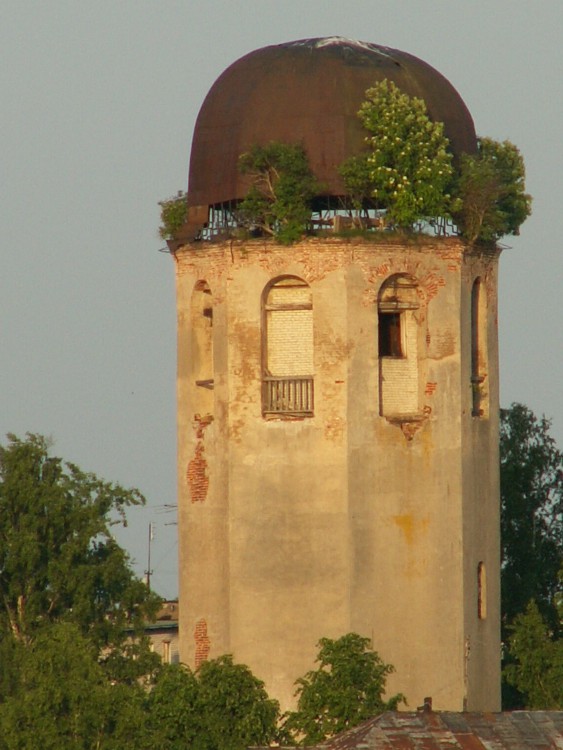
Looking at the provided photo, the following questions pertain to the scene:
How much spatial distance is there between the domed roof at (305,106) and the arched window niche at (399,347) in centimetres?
217

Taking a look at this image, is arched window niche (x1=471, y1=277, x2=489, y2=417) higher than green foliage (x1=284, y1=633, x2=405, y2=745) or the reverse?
higher

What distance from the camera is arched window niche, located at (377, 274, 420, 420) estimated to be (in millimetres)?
54531

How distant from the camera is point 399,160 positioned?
54094 millimetres

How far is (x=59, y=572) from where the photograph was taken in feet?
188

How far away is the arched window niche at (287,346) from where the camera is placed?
54.2 m

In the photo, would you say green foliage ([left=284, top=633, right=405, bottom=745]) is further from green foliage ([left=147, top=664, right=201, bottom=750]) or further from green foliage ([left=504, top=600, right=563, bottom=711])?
green foliage ([left=504, top=600, right=563, bottom=711])

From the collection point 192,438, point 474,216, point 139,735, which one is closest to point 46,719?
point 139,735

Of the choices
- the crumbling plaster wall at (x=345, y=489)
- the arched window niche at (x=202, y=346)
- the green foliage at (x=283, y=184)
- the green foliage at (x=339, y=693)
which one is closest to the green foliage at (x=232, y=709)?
the green foliage at (x=339, y=693)

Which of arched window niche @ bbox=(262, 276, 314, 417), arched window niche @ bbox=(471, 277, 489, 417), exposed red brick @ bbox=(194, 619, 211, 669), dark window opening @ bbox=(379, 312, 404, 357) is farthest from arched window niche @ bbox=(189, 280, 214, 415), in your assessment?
arched window niche @ bbox=(471, 277, 489, 417)

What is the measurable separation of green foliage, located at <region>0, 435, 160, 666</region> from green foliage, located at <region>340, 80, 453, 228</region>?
8510 millimetres

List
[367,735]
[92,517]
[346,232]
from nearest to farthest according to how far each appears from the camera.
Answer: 1. [367,735]
2. [346,232]
3. [92,517]

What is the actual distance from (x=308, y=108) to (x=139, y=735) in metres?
13.5

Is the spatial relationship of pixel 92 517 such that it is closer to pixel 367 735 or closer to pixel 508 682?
pixel 508 682

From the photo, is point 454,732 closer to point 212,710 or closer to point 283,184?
point 212,710
